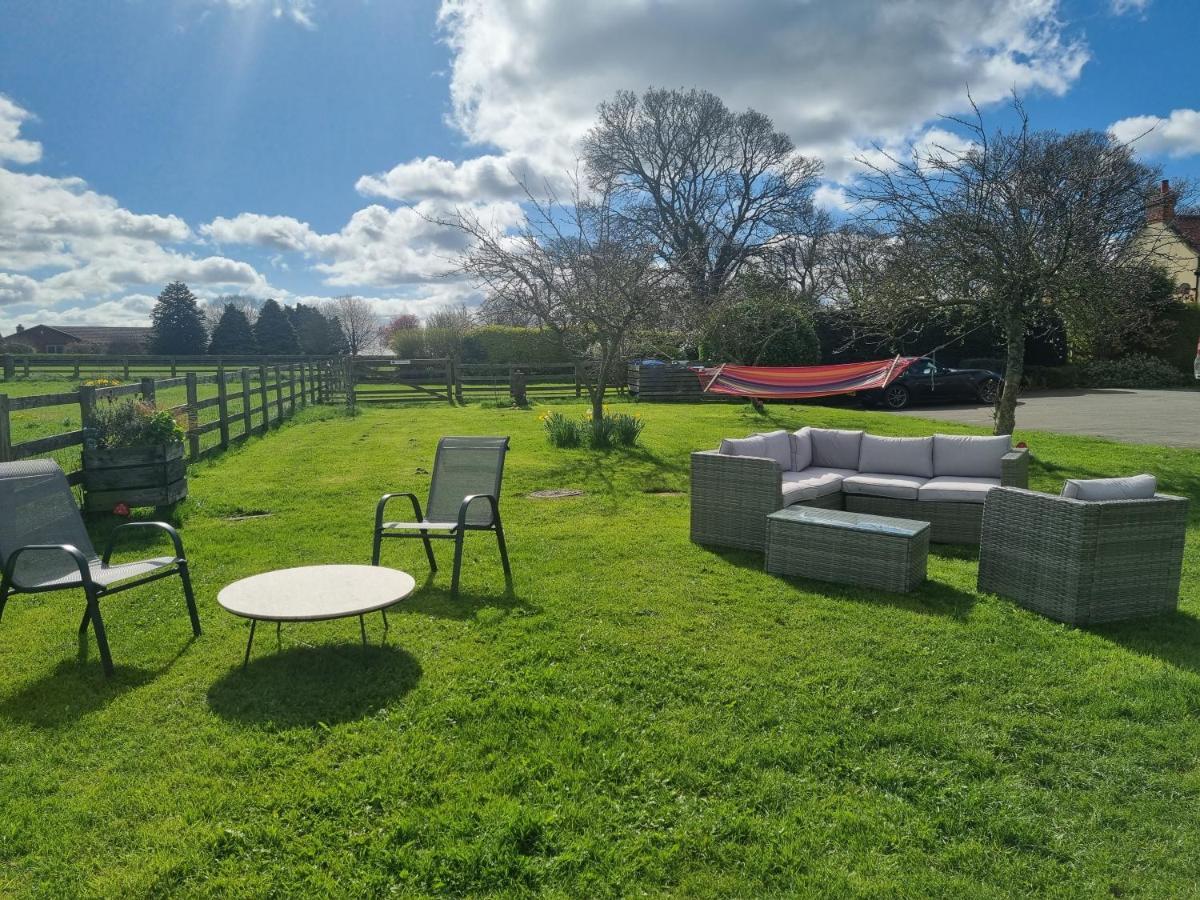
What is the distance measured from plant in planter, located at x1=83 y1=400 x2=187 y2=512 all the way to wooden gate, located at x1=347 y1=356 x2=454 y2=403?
12.7 meters

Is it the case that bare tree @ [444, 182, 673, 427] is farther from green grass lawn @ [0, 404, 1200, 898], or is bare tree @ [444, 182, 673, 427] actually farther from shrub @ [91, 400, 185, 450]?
green grass lawn @ [0, 404, 1200, 898]

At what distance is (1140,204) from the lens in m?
9.38

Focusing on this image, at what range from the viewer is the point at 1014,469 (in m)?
5.91

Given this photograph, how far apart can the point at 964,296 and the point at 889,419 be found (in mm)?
4925

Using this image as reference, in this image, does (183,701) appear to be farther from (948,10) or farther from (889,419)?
(889,419)

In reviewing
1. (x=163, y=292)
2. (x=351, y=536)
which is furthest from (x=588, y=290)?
(x=163, y=292)

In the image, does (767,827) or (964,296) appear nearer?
(767,827)

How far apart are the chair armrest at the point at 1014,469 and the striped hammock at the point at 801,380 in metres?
4.79

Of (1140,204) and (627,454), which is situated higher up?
(1140,204)

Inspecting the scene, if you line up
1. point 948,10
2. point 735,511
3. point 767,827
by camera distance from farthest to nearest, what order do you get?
point 948,10 < point 735,511 < point 767,827

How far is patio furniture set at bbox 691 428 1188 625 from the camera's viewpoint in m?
4.15

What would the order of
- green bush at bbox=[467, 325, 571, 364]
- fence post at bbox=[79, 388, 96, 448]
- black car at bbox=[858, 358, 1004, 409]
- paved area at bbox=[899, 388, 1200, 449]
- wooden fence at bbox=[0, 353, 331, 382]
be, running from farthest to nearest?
green bush at bbox=[467, 325, 571, 364], wooden fence at bbox=[0, 353, 331, 382], black car at bbox=[858, 358, 1004, 409], paved area at bbox=[899, 388, 1200, 449], fence post at bbox=[79, 388, 96, 448]

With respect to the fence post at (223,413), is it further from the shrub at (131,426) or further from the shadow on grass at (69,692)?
the shadow on grass at (69,692)

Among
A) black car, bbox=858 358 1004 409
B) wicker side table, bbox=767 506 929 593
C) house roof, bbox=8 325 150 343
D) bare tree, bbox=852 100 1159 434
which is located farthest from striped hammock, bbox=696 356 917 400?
house roof, bbox=8 325 150 343
